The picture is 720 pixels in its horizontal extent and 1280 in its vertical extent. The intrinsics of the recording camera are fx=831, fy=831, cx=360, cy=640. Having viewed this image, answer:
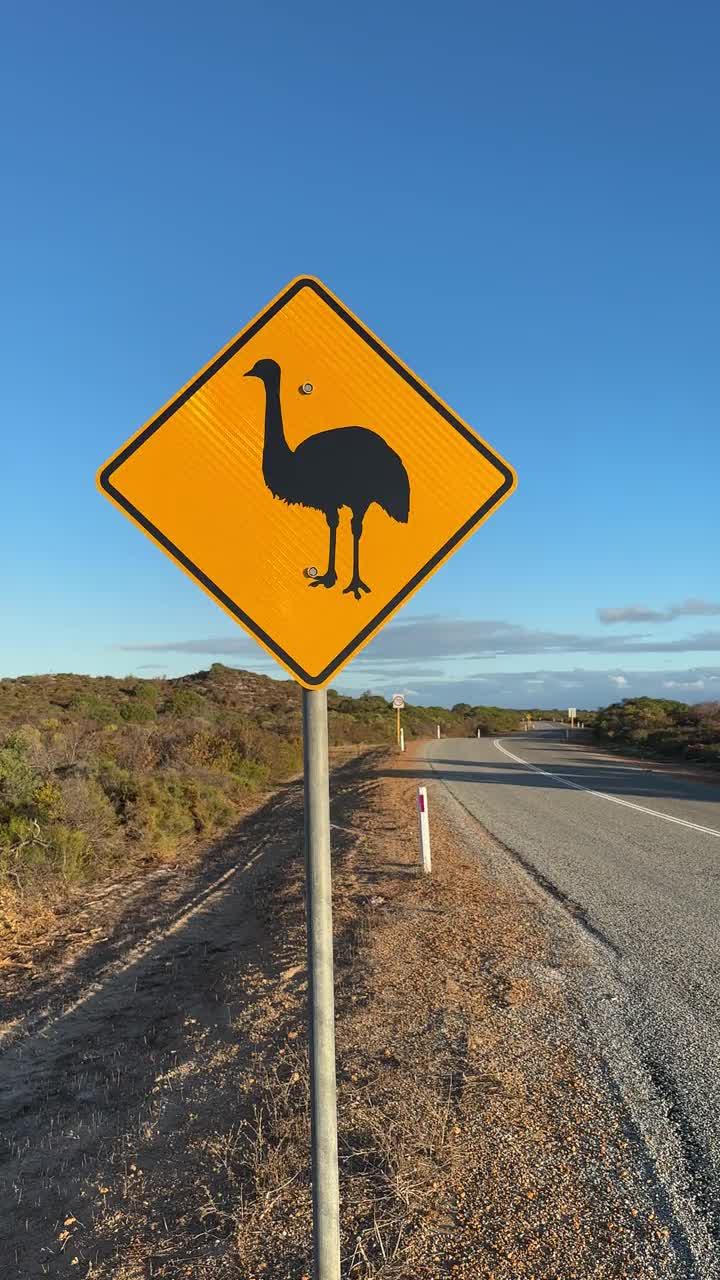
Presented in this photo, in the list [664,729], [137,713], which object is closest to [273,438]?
[137,713]

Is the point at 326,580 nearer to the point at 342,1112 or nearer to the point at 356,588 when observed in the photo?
the point at 356,588

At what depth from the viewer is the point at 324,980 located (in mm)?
1817

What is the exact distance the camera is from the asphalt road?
3.86 m

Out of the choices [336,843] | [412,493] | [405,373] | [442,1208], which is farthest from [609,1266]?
[336,843]

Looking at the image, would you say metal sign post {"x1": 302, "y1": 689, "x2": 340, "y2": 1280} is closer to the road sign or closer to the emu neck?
the road sign

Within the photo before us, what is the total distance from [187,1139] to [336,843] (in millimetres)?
8313

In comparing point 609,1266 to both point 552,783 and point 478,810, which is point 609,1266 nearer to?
point 478,810

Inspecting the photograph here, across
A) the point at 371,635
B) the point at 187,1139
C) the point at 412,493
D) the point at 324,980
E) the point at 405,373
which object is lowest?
the point at 187,1139

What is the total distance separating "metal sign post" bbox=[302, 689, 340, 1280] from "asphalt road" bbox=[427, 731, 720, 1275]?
186 cm

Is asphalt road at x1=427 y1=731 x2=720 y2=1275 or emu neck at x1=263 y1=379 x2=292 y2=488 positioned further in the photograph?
asphalt road at x1=427 y1=731 x2=720 y2=1275

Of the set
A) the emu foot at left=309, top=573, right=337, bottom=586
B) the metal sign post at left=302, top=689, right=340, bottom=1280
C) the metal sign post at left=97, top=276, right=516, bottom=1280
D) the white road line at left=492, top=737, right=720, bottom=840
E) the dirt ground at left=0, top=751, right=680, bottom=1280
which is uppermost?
the metal sign post at left=97, top=276, right=516, bottom=1280

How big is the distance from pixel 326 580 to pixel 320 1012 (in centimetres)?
97

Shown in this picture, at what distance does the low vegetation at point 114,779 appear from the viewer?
37.7 ft

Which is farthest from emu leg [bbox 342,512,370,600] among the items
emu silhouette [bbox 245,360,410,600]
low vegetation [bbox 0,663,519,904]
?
low vegetation [bbox 0,663,519,904]
